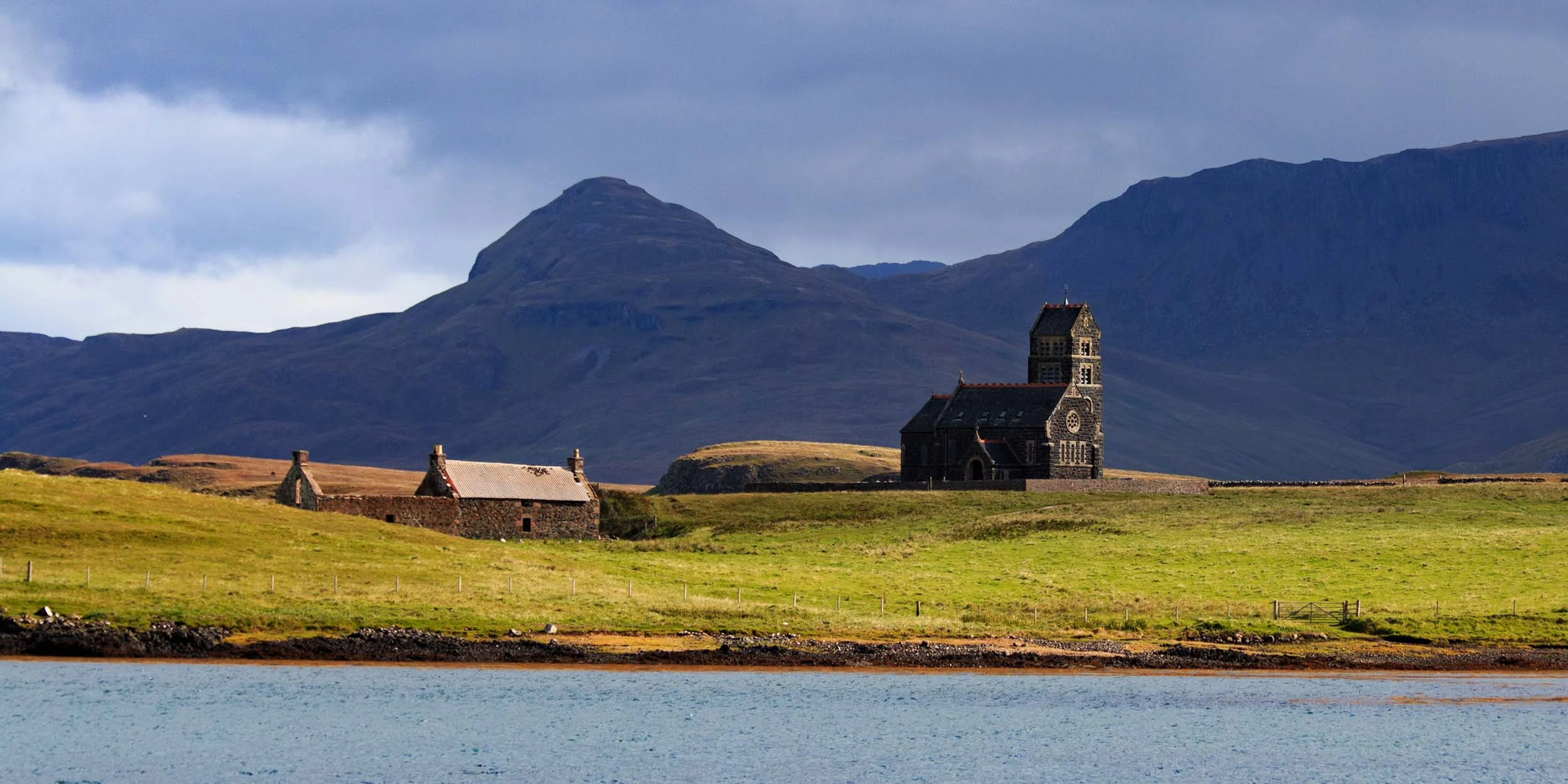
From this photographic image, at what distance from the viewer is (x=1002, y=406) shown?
147 m

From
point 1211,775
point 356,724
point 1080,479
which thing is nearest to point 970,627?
point 1211,775

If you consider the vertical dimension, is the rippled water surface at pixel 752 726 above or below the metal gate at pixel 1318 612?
below

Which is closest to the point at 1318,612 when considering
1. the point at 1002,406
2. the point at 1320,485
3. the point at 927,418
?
the point at 1320,485

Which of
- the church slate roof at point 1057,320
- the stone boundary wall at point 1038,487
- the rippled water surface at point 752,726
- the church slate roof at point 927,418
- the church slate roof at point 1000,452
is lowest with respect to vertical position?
the rippled water surface at point 752,726

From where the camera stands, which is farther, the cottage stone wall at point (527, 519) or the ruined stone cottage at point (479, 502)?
the cottage stone wall at point (527, 519)

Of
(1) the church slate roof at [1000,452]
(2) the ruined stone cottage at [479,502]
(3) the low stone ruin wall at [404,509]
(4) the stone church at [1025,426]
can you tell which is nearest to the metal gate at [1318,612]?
(2) the ruined stone cottage at [479,502]

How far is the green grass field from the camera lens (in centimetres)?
6588

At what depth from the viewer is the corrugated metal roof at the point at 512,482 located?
325 ft

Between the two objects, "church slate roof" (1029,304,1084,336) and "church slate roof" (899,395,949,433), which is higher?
"church slate roof" (1029,304,1084,336)

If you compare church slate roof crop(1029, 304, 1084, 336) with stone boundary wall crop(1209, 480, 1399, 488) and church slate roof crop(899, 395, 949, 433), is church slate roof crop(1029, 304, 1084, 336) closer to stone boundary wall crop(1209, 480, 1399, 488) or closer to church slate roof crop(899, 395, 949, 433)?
church slate roof crop(899, 395, 949, 433)

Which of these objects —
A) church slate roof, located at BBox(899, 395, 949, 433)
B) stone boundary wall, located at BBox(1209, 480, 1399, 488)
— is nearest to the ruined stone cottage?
church slate roof, located at BBox(899, 395, 949, 433)

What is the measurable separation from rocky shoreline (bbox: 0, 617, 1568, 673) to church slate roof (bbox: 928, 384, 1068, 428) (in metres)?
78.7

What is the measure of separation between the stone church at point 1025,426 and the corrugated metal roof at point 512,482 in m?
42.5

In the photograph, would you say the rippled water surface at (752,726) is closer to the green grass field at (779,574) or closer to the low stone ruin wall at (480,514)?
the green grass field at (779,574)
